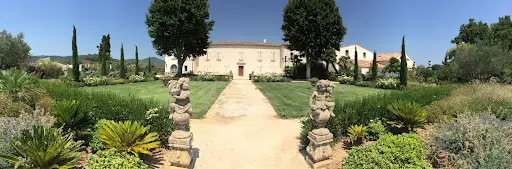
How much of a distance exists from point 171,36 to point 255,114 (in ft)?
74.8

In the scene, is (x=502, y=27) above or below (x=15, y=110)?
above

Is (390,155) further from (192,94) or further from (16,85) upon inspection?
(192,94)

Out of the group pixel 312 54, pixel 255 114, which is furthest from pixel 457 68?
pixel 255 114

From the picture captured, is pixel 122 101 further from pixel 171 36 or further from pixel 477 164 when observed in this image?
pixel 171 36

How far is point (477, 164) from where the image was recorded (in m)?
3.61

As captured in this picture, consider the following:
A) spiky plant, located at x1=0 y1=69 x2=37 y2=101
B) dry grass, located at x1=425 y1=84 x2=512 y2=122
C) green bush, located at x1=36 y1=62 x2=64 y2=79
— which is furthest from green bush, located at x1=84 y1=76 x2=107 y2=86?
dry grass, located at x1=425 y1=84 x2=512 y2=122

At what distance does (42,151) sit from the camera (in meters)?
3.35

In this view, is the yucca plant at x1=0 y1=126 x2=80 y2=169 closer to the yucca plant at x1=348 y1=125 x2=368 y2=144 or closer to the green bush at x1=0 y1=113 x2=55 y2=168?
the green bush at x1=0 y1=113 x2=55 y2=168

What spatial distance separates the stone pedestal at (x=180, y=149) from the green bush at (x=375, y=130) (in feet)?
12.7

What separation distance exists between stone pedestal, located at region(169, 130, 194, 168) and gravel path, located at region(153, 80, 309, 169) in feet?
1.46

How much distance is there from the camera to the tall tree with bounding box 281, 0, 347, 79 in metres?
28.5

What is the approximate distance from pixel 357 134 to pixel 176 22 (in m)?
26.2

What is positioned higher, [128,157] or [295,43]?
[295,43]

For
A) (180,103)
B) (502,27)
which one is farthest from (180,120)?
(502,27)
